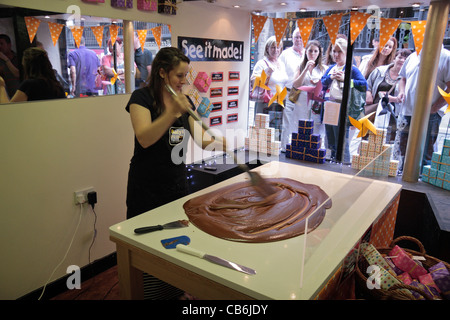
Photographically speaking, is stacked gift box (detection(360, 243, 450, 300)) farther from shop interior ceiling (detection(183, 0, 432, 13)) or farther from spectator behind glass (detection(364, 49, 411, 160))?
shop interior ceiling (detection(183, 0, 432, 13))

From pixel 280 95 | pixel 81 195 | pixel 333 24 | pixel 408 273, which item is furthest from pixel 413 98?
pixel 81 195

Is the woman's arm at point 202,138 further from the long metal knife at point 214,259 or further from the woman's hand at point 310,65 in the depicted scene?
the woman's hand at point 310,65

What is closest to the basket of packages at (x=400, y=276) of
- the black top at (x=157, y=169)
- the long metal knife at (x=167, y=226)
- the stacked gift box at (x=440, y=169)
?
the long metal knife at (x=167, y=226)

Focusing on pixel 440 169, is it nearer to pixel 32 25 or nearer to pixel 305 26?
pixel 305 26

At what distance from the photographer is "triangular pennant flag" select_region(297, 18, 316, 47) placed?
3.46m

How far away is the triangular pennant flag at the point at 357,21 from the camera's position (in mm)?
3131

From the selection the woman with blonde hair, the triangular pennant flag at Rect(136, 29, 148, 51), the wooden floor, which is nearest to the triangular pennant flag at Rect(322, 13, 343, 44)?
the woman with blonde hair

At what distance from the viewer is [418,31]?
296cm

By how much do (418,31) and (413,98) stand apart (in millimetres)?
612

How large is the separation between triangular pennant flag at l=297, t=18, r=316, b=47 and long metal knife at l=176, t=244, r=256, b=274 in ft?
9.08

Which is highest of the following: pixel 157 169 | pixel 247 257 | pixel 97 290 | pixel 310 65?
pixel 310 65

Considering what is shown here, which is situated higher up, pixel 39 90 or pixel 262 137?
pixel 39 90

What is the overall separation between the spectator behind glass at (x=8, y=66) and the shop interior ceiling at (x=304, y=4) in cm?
165

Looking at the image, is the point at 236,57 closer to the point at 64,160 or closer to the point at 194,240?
the point at 64,160
